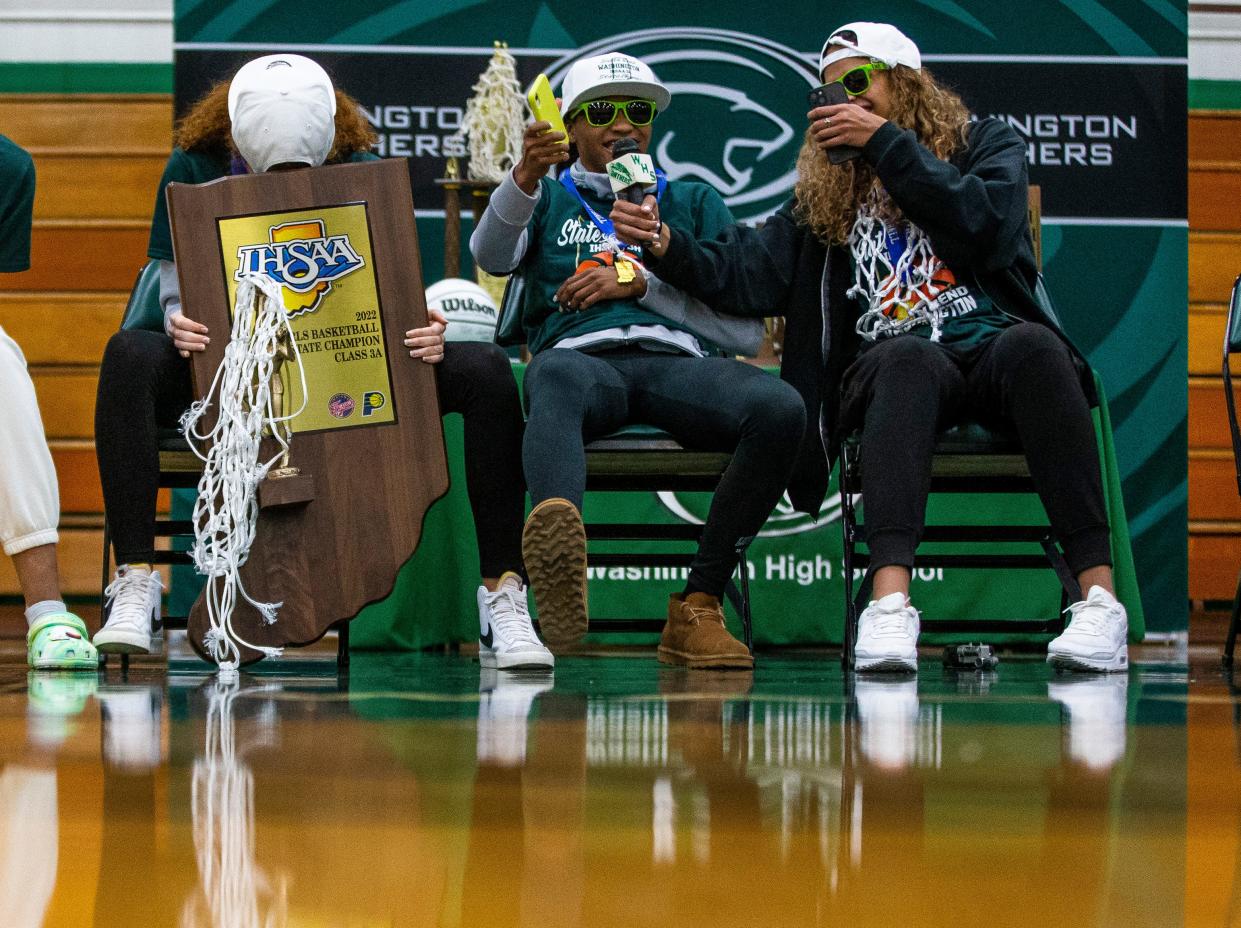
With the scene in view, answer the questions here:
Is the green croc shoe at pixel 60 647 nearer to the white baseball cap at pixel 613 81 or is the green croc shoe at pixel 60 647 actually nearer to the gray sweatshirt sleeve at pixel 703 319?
the gray sweatshirt sleeve at pixel 703 319

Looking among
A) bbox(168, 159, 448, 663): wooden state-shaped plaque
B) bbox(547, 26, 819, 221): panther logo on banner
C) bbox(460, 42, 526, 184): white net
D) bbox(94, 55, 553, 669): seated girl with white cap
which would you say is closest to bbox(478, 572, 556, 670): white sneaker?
bbox(94, 55, 553, 669): seated girl with white cap

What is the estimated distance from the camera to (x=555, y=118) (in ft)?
8.32

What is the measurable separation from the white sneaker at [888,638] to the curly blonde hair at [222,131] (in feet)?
3.94

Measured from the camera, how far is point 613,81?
2.69 m

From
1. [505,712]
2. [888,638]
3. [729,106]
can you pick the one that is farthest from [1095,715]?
[729,106]

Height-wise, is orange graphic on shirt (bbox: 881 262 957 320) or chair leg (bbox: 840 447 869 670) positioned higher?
orange graphic on shirt (bbox: 881 262 957 320)

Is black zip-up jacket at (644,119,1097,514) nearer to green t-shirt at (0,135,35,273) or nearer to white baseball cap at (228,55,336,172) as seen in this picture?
white baseball cap at (228,55,336,172)

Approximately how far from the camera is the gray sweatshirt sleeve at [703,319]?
2707 millimetres

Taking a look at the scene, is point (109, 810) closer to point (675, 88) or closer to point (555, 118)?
point (555, 118)

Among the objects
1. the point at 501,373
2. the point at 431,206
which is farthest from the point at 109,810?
the point at 431,206

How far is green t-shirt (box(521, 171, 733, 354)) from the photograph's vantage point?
2695mm

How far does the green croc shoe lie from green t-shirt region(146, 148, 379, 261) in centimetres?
65

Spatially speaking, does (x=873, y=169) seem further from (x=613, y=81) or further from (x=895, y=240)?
(x=613, y=81)

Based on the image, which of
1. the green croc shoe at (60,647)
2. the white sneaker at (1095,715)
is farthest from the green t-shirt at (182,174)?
the white sneaker at (1095,715)
